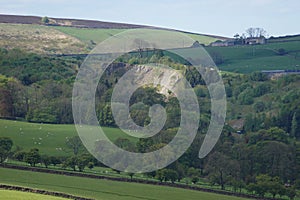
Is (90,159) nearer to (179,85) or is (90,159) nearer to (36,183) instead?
(36,183)

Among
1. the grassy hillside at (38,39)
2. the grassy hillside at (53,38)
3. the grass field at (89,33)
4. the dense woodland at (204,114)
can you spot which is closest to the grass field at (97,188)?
the dense woodland at (204,114)

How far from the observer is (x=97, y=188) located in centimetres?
4950

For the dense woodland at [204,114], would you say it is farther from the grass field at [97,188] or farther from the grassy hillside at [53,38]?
the grassy hillside at [53,38]

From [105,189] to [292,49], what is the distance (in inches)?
4006

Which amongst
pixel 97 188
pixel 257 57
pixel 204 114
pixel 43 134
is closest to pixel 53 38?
pixel 257 57

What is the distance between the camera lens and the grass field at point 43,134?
66231mm

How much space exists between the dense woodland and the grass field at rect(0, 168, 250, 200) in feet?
13.6

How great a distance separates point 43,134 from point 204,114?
69.6 feet

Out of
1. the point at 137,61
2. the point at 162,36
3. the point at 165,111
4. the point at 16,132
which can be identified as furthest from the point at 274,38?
the point at 16,132

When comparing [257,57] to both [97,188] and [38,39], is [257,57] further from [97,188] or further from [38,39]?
[97,188]

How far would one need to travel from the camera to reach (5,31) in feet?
564

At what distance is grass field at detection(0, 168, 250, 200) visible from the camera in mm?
47375

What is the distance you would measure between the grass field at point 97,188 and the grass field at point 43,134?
11334 mm

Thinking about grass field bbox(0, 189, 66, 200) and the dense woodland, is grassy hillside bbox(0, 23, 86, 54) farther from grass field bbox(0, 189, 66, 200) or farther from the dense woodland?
grass field bbox(0, 189, 66, 200)
